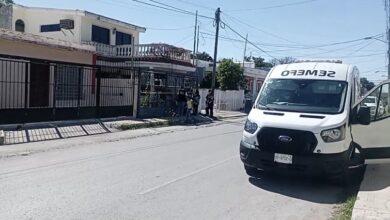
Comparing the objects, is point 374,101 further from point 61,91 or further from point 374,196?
point 61,91

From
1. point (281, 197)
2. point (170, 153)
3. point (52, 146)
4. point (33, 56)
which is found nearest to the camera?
point (281, 197)

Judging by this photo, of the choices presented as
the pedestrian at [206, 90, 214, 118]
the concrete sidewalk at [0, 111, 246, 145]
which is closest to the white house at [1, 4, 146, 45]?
the pedestrian at [206, 90, 214, 118]

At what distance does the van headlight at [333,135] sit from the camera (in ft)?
26.2

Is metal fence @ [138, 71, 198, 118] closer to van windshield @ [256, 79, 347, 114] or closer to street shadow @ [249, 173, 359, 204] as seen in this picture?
van windshield @ [256, 79, 347, 114]

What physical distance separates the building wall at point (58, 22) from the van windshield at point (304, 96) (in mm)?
21091

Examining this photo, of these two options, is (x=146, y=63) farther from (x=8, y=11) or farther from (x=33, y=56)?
(x=8, y=11)

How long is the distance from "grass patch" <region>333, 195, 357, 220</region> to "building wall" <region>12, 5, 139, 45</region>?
23.8 meters

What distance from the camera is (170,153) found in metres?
12.2

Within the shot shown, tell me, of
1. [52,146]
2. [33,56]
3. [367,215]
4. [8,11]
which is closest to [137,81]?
[33,56]

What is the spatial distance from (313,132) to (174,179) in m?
2.77

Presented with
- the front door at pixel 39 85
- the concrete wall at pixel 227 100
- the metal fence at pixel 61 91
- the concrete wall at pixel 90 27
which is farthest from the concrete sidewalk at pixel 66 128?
the concrete wall at pixel 227 100

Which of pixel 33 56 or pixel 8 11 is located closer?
pixel 33 56

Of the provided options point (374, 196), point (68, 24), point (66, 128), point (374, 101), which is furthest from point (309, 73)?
point (68, 24)

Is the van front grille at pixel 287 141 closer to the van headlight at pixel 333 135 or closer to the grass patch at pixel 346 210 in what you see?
the van headlight at pixel 333 135
